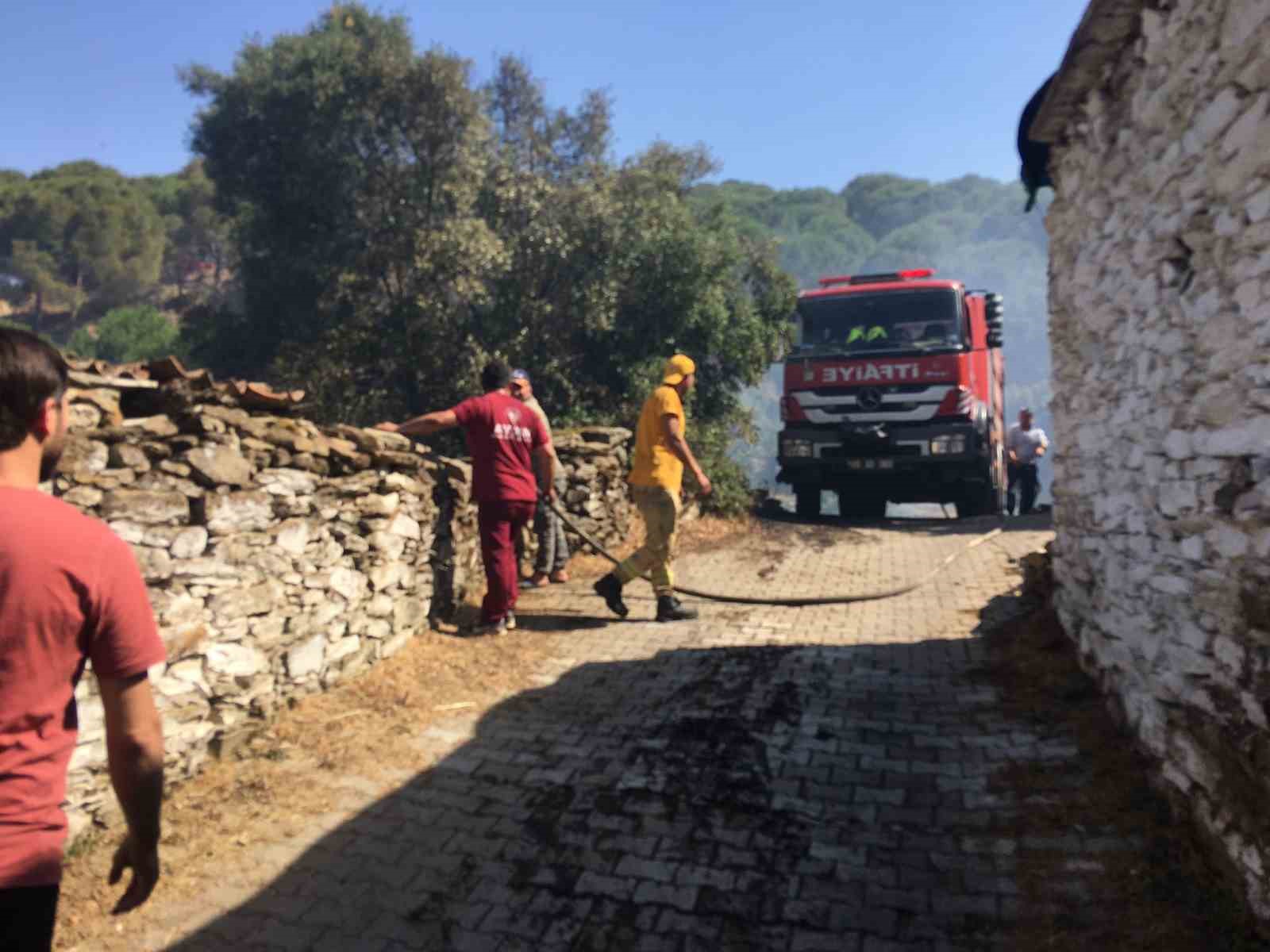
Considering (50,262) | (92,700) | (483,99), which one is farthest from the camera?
(50,262)

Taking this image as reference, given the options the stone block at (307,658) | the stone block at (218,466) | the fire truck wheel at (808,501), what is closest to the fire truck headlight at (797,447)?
A: the fire truck wheel at (808,501)

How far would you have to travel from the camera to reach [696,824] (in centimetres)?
383

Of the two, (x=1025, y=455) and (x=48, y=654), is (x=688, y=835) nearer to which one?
(x=48, y=654)

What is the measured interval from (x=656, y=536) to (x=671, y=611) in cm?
63

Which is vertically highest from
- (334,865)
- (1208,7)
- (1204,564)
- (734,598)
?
(1208,7)

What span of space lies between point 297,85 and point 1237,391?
15.4 m

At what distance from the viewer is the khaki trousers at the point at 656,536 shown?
6.71 metres

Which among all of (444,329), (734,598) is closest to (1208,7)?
(734,598)

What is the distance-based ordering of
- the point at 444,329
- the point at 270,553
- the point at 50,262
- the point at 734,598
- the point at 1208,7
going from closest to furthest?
the point at 1208,7 < the point at 270,553 < the point at 734,598 < the point at 444,329 < the point at 50,262

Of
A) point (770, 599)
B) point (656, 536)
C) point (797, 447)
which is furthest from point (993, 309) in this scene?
point (656, 536)

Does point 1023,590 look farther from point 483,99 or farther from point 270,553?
point 483,99

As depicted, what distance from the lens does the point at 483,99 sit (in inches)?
578

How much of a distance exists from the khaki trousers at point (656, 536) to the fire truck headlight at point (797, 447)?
520 cm

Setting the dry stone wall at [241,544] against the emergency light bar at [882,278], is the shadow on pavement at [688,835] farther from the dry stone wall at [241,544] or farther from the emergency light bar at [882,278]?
the emergency light bar at [882,278]
